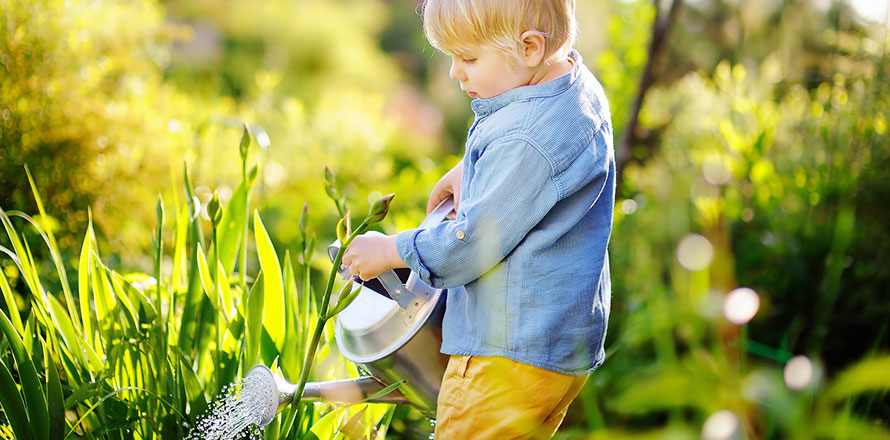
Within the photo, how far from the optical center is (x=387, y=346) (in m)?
1.40

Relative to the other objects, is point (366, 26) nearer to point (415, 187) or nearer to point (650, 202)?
point (415, 187)

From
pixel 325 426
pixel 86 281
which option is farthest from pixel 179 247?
pixel 325 426

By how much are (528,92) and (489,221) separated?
25 centimetres

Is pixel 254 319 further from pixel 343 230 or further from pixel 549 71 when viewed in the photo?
pixel 549 71

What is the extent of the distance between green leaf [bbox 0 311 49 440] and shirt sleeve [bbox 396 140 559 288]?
73cm

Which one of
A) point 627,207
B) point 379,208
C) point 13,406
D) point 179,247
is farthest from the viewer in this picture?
point 627,207

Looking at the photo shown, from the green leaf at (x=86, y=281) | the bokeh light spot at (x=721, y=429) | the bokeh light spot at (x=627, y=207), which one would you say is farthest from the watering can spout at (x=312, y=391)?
the bokeh light spot at (x=627, y=207)

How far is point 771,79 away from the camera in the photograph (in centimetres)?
404

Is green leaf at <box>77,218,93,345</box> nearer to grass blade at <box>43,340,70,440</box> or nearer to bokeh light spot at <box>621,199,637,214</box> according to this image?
grass blade at <box>43,340,70,440</box>

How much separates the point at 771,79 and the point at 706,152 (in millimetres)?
887

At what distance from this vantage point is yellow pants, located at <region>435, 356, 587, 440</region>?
1.35 m

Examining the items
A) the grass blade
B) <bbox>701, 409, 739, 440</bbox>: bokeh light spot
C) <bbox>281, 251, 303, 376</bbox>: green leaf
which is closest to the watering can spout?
<bbox>281, 251, 303, 376</bbox>: green leaf

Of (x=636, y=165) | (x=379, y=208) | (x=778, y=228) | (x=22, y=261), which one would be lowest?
(x=636, y=165)

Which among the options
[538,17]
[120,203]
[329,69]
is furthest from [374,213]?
[329,69]
